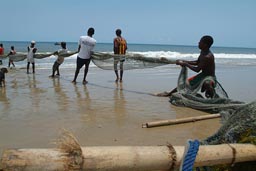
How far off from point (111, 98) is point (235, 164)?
479 cm

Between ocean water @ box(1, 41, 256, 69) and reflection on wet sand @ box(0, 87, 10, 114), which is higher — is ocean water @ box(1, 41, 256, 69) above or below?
below

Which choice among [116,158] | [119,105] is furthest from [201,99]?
[116,158]

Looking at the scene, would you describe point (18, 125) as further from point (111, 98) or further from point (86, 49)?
point (86, 49)

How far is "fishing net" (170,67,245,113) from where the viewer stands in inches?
206

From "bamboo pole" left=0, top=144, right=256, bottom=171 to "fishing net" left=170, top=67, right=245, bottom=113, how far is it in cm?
324

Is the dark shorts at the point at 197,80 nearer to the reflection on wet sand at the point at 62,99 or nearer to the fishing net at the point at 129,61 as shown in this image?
the fishing net at the point at 129,61

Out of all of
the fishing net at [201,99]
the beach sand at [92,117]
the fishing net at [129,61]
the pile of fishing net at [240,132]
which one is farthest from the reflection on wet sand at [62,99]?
the pile of fishing net at [240,132]

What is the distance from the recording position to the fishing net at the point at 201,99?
206 inches

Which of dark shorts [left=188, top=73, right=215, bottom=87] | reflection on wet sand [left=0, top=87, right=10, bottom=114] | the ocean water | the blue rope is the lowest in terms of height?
the ocean water

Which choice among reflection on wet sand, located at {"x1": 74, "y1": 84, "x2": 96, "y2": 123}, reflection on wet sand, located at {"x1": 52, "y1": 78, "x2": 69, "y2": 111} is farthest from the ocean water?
reflection on wet sand, located at {"x1": 52, "y1": 78, "x2": 69, "y2": 111}

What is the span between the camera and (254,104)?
92.6 inches

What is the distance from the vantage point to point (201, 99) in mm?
5609

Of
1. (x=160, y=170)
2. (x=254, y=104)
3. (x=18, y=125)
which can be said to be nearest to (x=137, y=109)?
(x=18, y=125)

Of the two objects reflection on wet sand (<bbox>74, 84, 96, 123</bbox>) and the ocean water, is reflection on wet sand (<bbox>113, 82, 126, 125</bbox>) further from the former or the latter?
the ocean water
